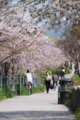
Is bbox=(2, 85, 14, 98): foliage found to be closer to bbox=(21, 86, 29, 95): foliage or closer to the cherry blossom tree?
the cherry blossom tree

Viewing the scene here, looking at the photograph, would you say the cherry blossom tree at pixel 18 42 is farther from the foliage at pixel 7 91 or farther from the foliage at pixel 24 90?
the foliage at pixel 24 90

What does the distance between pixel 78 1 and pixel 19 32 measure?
12981mm

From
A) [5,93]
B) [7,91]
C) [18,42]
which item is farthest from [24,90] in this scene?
[5,93]

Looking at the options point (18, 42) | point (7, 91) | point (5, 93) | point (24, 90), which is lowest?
point (5, 93)

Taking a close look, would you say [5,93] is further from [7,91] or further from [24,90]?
[24,90]

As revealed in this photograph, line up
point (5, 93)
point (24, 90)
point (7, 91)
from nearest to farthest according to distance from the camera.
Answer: point (5, 93) → point (7, 91) → point (24, 90)

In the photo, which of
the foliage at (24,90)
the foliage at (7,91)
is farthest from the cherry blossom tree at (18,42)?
the foliage at (24,90)

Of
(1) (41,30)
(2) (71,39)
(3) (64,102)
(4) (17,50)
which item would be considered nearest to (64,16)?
(3) (64,102)

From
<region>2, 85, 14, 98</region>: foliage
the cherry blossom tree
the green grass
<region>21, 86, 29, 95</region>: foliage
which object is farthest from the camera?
<region>21, 86, 29, 95</region>: foliage

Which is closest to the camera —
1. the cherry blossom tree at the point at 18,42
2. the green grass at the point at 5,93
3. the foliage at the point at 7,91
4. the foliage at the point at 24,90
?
the green grass at the point at 5,93

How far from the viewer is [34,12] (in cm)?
1436

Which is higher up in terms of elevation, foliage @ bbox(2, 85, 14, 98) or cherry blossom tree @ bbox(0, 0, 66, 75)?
cherry blossom tree @ bbox(0, 0, 66, 75)

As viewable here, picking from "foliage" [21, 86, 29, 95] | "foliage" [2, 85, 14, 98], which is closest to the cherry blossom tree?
"foliage" [2, 85, 14, 98]

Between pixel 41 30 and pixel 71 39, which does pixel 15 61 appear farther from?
pixel 71 39
